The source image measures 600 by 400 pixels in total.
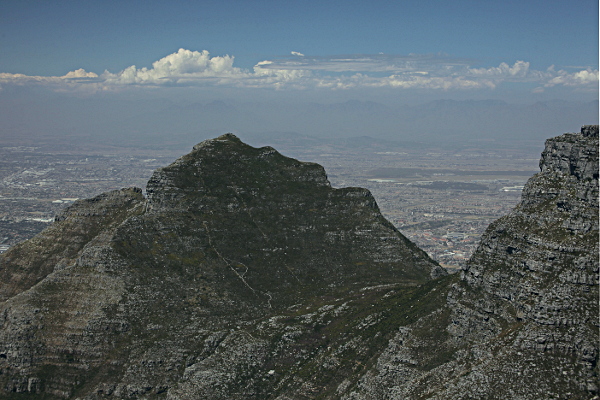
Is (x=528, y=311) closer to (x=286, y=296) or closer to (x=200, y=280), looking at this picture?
(x=286, y=296)

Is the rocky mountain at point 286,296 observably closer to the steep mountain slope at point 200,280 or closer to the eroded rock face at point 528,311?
the eroded rock face at point 528,311

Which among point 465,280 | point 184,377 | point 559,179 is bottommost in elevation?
point 184,377

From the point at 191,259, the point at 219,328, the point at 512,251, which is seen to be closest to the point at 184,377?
the point at 219,328

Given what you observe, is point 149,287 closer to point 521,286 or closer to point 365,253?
point 365,253

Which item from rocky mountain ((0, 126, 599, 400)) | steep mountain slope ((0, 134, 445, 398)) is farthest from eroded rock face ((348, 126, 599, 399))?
steep mountain slope ((0, 134, 445, 398))

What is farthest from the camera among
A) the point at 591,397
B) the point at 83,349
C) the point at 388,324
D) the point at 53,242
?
the point at 53,242

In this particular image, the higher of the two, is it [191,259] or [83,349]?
[191,259]

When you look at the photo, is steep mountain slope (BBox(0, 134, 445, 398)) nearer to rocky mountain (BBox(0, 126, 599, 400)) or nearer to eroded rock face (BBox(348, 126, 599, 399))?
rocky mountain (BBox(0, 126, 599, 400))
